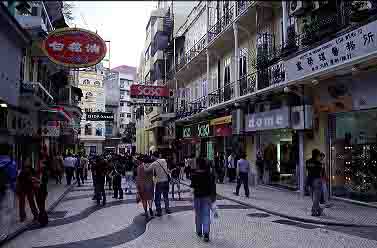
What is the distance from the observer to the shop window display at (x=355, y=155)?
12023mm

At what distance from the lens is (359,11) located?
1103 cm

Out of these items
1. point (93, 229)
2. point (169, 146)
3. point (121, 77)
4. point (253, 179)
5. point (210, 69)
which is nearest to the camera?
point (93, 229)

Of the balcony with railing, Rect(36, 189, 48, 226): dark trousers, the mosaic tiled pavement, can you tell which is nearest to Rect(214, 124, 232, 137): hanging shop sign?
the balcony with railing

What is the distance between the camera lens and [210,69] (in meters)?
27.0

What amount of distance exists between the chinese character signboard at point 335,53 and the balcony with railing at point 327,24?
22 centimetres

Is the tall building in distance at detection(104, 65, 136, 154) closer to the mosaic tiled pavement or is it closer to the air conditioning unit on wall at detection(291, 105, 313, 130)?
the air conditioning unit on wall at detection(291, 105, 313, 130)

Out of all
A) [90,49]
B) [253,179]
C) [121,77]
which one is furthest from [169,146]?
[121,77]

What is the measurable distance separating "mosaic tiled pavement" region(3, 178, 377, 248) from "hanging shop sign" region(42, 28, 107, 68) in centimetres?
500

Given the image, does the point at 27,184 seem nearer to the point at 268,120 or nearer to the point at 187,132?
the point at 268,120

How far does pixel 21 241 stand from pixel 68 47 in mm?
7298

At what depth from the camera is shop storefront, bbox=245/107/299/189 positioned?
1575 centimetres

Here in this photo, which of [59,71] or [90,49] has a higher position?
[59,71]

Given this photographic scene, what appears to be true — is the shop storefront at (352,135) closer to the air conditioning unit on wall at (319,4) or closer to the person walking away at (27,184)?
the air conditioning unit on wall at (319,4)

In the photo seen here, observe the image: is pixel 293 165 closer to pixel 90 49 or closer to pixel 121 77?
pixel 90 49
